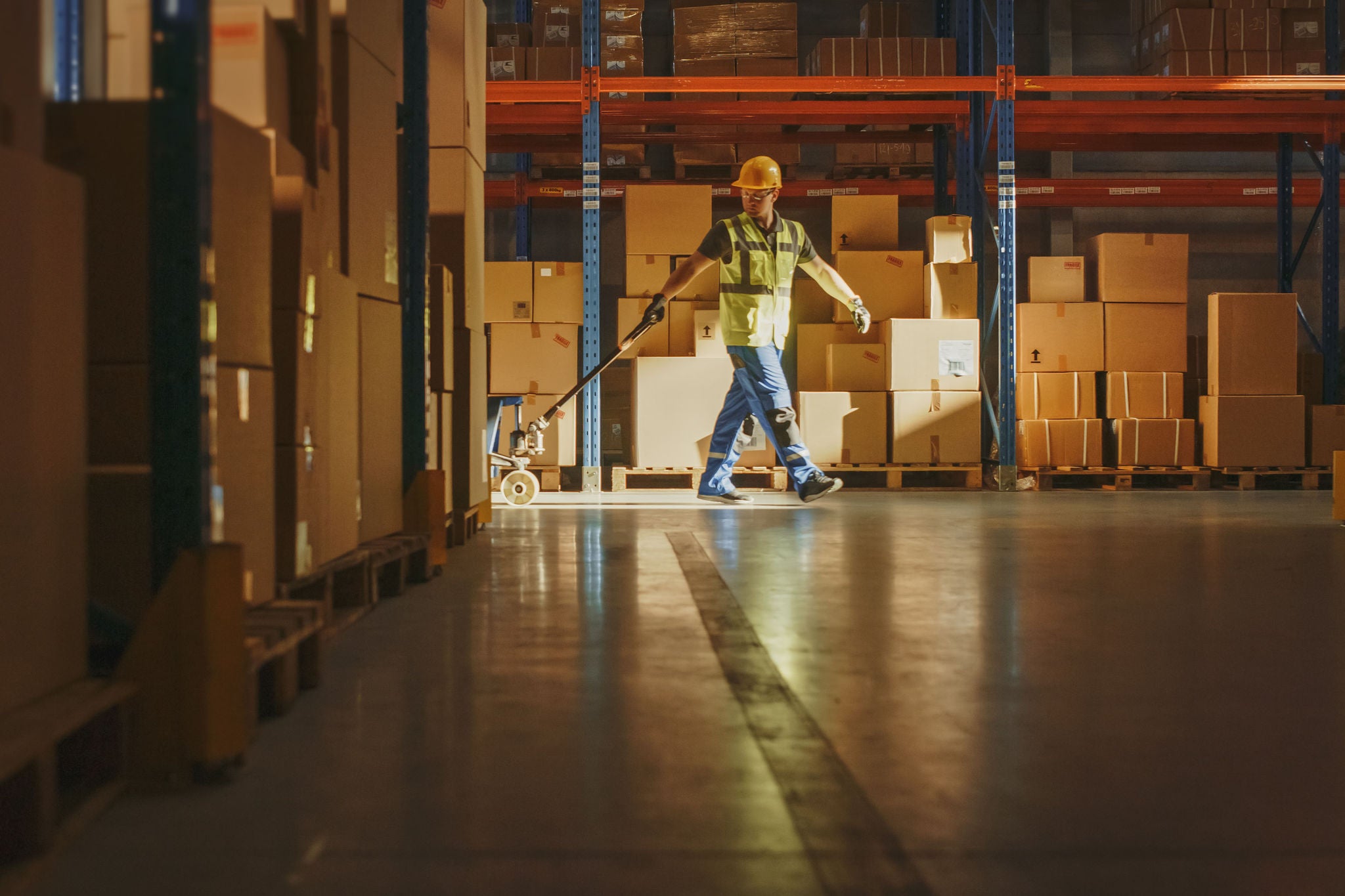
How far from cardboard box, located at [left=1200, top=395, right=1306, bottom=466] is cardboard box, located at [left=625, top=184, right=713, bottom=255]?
430 cm

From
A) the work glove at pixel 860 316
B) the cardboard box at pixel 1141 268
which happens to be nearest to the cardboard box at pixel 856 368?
the work glove at pixel 860 316

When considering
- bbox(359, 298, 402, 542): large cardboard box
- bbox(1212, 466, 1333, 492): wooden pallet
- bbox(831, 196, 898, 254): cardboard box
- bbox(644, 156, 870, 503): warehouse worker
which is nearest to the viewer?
bbox(359, 298, 402, 542): large cardboard box

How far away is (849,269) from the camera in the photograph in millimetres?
9750

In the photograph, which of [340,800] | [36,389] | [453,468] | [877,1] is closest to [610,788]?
[340,800]

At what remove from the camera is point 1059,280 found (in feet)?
32.8

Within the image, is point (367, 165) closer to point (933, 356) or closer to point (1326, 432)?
point (933, 356)

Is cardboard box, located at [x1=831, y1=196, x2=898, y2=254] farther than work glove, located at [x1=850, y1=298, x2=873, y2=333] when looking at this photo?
Yes

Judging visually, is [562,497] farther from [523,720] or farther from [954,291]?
[523,720]

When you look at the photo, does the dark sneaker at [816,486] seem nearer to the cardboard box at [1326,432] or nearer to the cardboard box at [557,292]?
the cardboard box at [557,292]

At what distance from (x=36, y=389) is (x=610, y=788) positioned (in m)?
1.10

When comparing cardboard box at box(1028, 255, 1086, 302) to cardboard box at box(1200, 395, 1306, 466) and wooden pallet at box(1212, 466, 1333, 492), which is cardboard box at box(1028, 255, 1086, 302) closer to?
cardboard box at box(1200, 395, 1306, 466)

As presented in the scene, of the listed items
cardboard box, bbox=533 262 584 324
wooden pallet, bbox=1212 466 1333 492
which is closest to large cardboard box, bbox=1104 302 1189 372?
wooden pallet, bbox=1212 466 1333 492

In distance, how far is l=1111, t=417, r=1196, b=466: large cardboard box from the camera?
9836 millimetres

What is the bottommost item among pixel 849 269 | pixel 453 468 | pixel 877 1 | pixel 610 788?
pixel 610 788
